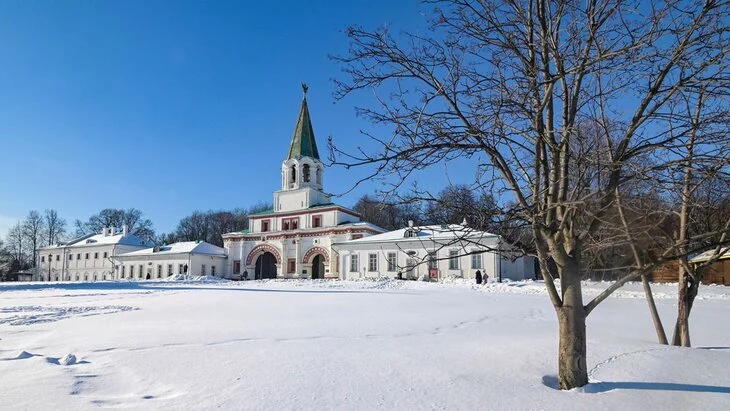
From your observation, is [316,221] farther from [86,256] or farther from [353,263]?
[86,256]

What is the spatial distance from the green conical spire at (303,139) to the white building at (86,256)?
31516mm

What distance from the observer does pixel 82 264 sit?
7088 cm

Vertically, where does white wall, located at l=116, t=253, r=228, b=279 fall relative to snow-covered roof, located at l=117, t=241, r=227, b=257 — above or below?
below

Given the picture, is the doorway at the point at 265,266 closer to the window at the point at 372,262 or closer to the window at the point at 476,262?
the window at the point at 372,262

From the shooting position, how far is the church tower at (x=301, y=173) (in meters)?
54.4

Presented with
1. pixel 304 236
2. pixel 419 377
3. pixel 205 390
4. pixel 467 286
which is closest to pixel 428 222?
pixel 419 377

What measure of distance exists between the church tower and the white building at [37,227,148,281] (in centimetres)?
2814

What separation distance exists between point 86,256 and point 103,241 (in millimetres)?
3602

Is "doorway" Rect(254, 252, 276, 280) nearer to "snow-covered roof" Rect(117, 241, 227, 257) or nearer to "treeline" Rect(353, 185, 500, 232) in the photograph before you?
"snow-covered roof" Rect(117, 241, 227, 257)

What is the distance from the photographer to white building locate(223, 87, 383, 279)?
50875 mm

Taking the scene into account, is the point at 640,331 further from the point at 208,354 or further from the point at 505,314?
the point at 208,354

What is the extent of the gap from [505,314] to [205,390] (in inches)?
374

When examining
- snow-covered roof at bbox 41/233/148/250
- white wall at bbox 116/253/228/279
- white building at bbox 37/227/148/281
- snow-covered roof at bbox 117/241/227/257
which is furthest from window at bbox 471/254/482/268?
snow-covered roof at bbox 41/233/148/250

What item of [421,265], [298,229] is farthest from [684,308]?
[298,229]
